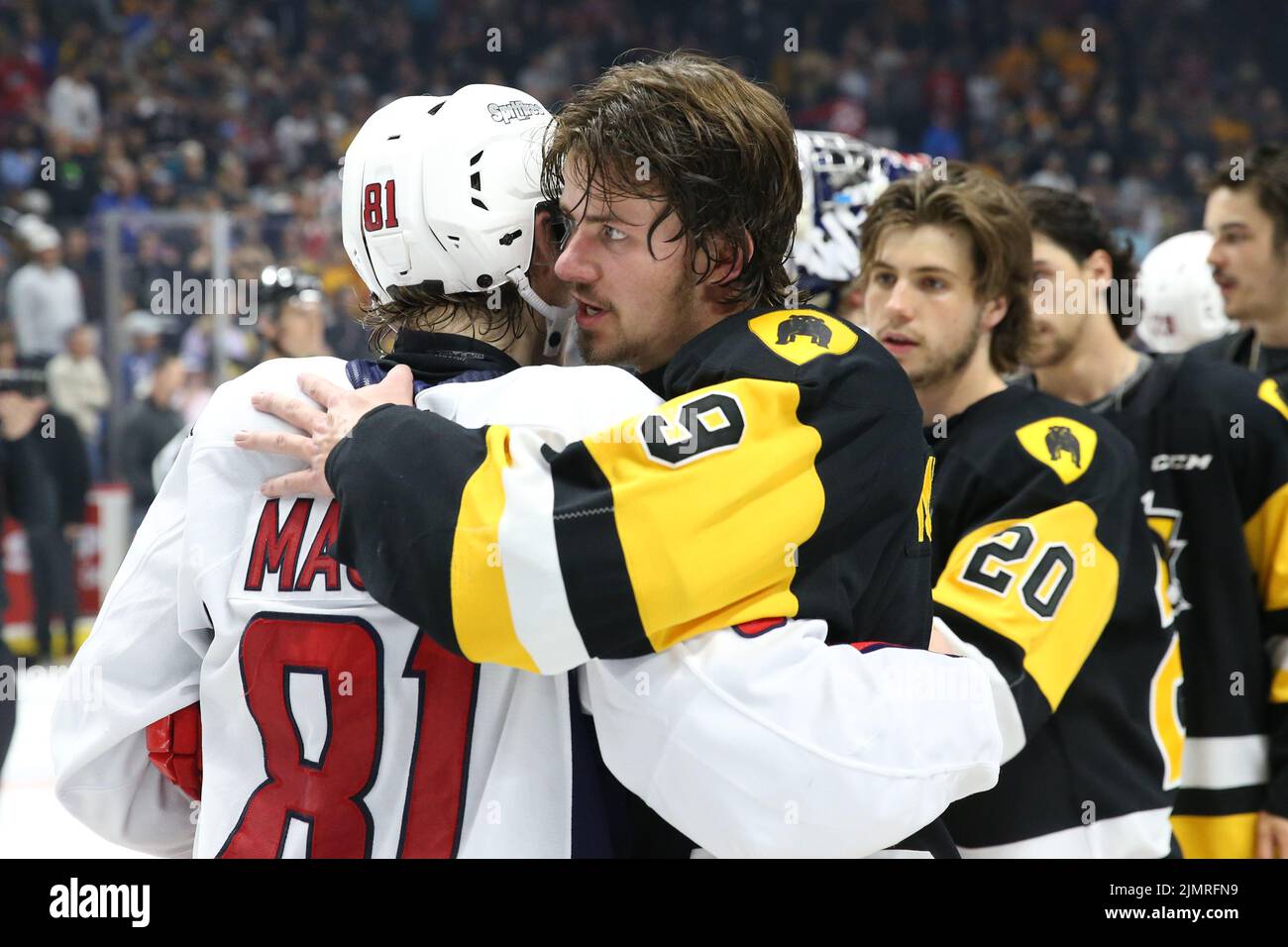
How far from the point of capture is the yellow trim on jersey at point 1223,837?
2.98m

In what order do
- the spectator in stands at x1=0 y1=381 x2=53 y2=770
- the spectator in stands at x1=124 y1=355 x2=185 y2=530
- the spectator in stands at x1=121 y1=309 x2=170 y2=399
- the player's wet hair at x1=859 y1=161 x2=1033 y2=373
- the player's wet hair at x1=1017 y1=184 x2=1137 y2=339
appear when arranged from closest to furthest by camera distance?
1. the player's wet hair at x1=859 y1=161 x2=1033 y2=373
2. the player's wet hair at x1=1017 y1=184 x2=1137 y2=339
3. the spectator in stands at x1=0 y1=381 x2=53 y2=770
4. the spectator in stands at x1=124 y1=355 x2=185 y2=530
5. the spectator in stands at x1=121 y1=309 x2=170 y2=399

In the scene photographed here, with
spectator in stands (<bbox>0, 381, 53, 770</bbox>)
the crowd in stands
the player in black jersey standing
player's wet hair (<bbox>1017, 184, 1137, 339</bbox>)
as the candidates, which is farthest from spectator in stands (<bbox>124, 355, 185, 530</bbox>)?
the player in black jersey standing

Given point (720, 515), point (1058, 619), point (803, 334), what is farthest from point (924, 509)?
point (1058, 619)

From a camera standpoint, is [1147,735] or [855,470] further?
[1147,735]

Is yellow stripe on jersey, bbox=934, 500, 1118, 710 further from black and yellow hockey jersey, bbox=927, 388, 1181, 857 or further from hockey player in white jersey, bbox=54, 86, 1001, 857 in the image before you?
hockey player in white jersey, bbox=54, 86, 1001, 857

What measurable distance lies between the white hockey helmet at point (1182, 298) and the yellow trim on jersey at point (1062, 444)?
2.19 meters

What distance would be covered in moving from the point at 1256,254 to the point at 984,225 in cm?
129

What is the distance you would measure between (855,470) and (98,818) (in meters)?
1.15

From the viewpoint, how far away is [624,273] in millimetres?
1688

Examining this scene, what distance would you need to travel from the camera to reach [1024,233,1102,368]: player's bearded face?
3.08 metres

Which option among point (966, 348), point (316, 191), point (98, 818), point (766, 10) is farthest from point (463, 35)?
point (98, 818)

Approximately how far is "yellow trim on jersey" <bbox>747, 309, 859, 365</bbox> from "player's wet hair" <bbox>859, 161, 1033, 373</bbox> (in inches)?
51.6
